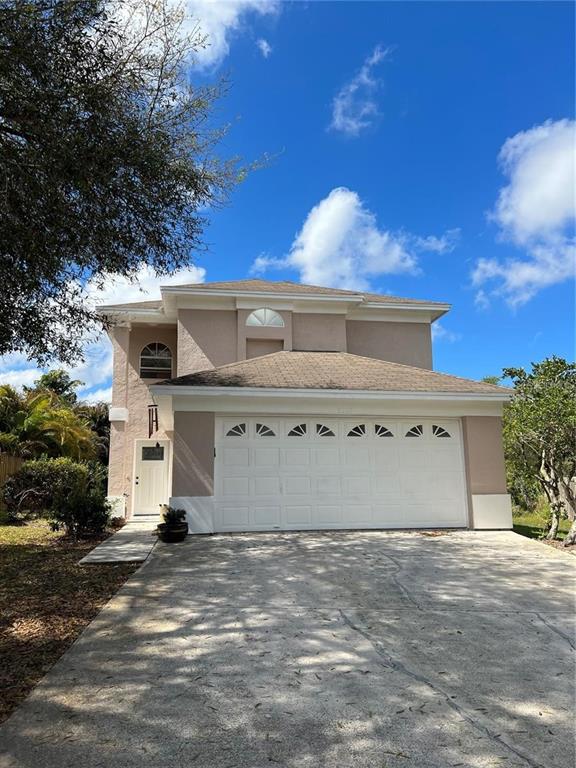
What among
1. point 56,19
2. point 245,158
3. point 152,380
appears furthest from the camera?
point 152,380

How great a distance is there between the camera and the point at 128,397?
15.6 m

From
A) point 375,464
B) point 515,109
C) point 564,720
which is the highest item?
point 515,109

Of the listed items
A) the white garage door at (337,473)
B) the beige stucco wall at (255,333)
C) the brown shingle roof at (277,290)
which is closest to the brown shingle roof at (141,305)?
the brown shingle roof at (277,290)

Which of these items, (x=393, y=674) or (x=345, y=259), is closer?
(x=393, y=674)

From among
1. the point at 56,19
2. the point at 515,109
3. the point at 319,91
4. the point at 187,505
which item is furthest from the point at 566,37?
the point at 187,505

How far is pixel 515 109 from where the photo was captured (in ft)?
36.9

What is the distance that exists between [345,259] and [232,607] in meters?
14.9

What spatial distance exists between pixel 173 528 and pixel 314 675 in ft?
19.7

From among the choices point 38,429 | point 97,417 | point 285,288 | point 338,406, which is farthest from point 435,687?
point 97,417

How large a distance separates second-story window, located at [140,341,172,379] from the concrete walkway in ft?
17.8

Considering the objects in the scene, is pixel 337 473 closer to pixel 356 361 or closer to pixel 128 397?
pixel 356 361

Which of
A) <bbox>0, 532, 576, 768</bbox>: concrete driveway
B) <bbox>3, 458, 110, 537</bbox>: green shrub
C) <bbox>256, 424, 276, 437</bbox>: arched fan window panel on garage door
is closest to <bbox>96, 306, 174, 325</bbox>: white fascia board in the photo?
<bbox>3, 458, 110, 537</bbox>: green shrub

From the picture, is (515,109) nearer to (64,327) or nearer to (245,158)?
(245,158)

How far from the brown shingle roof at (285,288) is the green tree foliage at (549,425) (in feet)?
18.4
